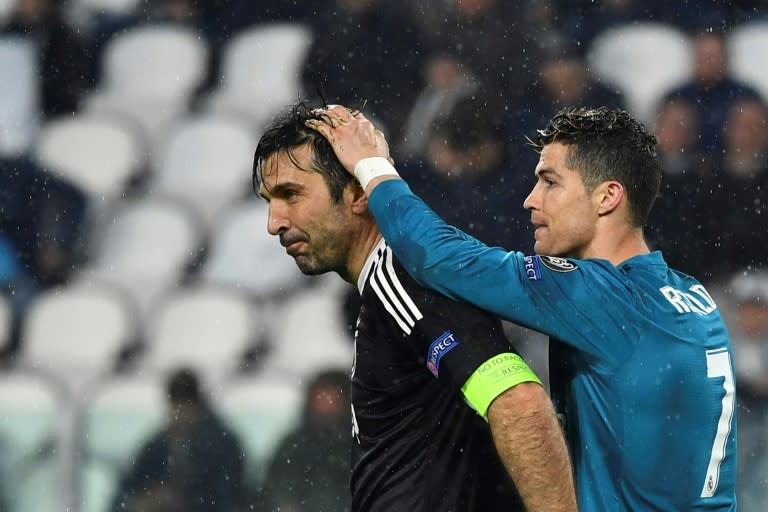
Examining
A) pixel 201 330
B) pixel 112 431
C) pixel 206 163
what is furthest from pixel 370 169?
pixel 206 163

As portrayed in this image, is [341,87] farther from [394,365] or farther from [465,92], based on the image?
[394,365]

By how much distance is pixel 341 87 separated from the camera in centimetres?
459

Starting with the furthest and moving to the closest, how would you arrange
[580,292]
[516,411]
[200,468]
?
1. [200,468]
2. [580,292]
3. [516,411]

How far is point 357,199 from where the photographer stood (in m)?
2.12

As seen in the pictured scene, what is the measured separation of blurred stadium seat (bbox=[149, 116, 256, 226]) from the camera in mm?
4551

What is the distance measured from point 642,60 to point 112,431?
2.72 m

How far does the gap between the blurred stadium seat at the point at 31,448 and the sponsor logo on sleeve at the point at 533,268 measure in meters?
2.85

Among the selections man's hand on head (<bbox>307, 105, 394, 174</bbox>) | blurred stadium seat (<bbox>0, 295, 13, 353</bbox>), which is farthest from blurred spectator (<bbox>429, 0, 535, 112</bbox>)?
man's hand on head (<bbox>307, 105, 394, 174</bbox>)

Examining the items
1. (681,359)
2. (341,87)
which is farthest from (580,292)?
(341,87)

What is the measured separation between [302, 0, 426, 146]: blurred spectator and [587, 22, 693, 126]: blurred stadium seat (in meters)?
0.79

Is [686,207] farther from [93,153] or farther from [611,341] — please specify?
[611,341]

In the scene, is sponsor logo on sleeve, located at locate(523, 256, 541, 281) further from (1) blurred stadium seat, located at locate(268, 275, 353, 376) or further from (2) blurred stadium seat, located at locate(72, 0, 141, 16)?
(2) blurred stadium seat, located at locate(72, 0, 141, 16)

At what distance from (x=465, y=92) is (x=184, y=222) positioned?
130 cm

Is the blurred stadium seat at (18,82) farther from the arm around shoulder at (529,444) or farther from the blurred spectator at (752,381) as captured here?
the arm around shoulder at (529,444)
